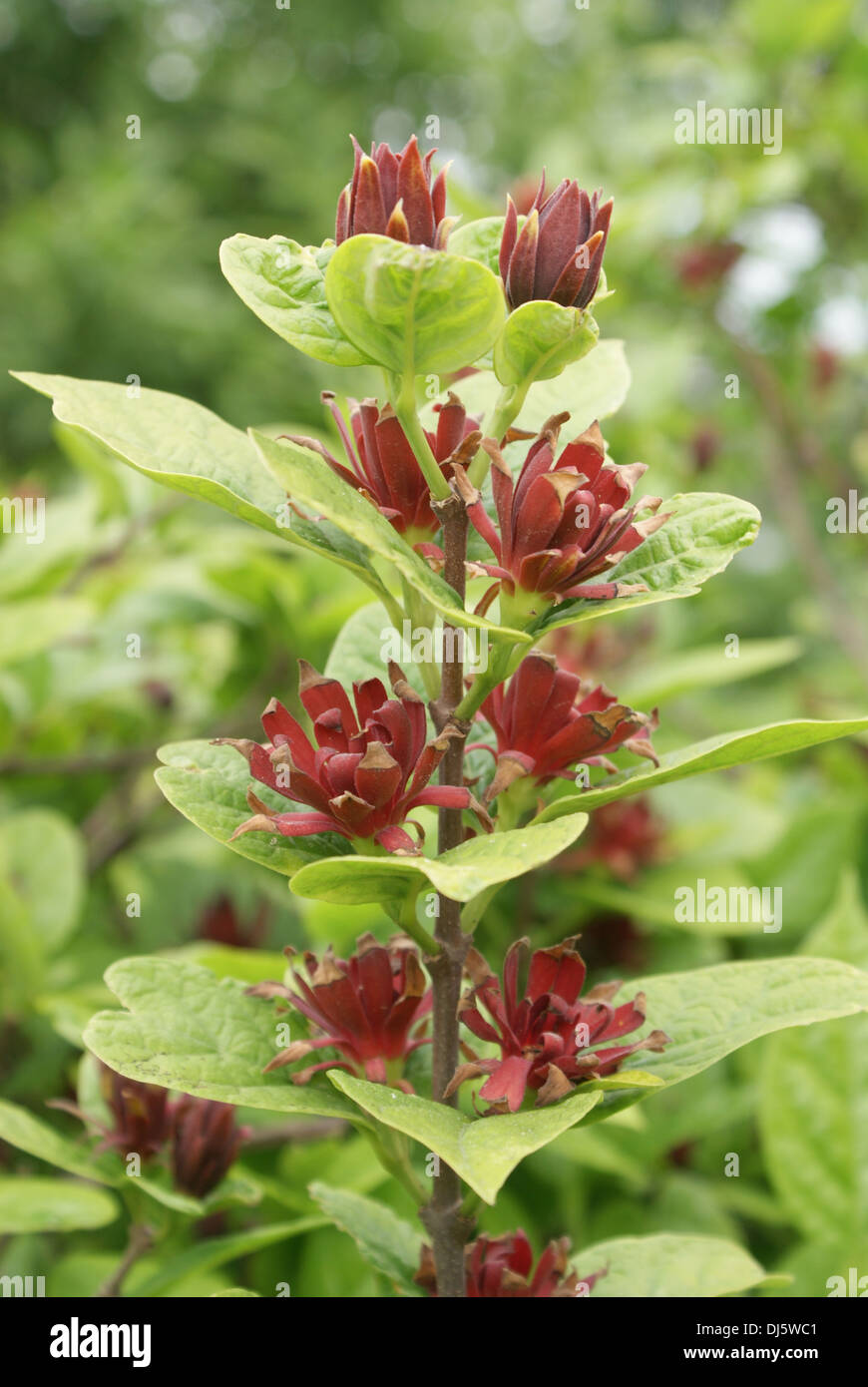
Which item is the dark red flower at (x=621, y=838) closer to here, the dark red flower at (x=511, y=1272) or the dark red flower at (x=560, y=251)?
the dark red flower at (x=511, y=1272)

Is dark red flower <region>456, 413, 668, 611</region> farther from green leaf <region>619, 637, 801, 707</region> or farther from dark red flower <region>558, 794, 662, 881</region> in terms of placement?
dark red flower <region>558, 794, 662, 881</region>

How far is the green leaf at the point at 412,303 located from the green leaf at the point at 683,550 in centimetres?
13

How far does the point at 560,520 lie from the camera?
0.57 metres

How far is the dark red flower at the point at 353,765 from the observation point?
0.57 meters

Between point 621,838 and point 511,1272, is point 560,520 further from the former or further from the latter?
point 621,838

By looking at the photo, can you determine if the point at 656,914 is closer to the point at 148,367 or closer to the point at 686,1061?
the point at 686,1061

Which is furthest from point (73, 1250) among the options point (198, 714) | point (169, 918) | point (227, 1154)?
point (198, 714)

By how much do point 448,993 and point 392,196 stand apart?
0.39 metres

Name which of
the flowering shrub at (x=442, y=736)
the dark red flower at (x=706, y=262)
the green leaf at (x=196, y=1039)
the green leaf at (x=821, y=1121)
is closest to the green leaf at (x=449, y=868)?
the flowering shrub at (x=442, y=736)

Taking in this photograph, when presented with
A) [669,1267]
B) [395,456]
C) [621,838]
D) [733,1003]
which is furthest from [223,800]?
[621,838]

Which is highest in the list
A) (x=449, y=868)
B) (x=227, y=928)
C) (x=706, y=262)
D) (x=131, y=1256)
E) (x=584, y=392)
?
(x=706, y=262)

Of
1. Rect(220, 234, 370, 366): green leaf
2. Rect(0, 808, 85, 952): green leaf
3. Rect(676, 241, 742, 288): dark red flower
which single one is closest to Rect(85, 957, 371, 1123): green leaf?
Rect(220, 234, 370, 366): green leaf

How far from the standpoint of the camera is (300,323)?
1.91 ft

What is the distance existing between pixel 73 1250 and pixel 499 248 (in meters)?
1.01
